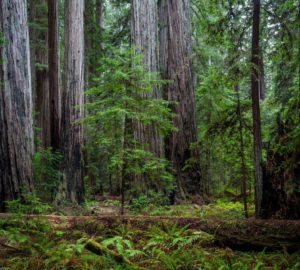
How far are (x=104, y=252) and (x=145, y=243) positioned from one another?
0.72 m

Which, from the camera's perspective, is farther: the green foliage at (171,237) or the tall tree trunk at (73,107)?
the tall tree trunk at (73,107)

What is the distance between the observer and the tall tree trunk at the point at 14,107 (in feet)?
24.1

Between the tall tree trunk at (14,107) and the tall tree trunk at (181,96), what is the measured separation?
409 cm

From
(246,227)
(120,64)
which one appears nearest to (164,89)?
(120,64)

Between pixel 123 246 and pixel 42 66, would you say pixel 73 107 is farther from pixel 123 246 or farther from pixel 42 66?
pixel 42 66

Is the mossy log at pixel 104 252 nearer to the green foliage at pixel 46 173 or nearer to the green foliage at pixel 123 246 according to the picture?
the green foliage at pixel 123 246

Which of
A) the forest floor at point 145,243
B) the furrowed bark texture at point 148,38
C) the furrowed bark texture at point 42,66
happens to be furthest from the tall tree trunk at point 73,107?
the furrowed bark texture at point 42,66

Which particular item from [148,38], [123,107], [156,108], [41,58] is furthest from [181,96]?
[41,58]

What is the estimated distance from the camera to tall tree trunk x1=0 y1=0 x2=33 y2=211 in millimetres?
7352

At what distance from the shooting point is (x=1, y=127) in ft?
24.2

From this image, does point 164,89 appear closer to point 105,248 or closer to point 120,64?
point 120,64

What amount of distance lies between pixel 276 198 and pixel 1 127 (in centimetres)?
554

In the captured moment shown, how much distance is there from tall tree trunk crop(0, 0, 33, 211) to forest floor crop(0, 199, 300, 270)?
1689 millimetres

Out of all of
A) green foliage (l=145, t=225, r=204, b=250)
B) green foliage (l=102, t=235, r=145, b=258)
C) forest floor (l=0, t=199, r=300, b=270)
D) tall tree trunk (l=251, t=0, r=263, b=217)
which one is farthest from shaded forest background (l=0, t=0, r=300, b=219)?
green foliage (l=102, t=235, r=145, b=258)
